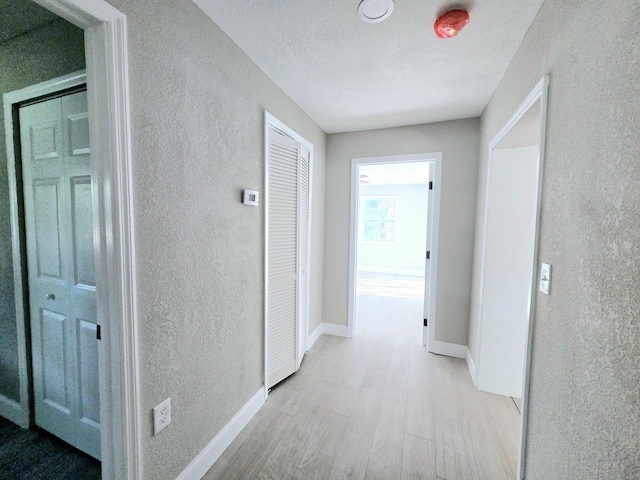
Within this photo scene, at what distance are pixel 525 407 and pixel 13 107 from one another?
312cm

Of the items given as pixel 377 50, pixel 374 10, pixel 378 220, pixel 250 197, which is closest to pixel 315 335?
pixel 250 197

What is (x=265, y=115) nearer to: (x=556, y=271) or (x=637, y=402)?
(x=556, y=271)

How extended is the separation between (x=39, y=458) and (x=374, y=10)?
9.70 ft

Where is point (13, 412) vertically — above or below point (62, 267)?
below

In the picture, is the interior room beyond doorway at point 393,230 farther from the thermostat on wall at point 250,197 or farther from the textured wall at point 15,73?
the textured wall at point 15,73

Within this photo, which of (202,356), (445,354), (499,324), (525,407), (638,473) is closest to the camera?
(638,473)

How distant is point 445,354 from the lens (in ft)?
8.86

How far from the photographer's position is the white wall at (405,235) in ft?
23.0

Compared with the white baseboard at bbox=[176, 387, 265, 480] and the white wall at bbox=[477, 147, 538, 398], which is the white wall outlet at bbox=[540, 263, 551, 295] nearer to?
the white wall at bbox=[477, 147, 538, 398]

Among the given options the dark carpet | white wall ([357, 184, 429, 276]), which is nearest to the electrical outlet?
the dark carpet

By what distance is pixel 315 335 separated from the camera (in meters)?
3.00

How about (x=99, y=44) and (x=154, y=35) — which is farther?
(x=154, y=35)

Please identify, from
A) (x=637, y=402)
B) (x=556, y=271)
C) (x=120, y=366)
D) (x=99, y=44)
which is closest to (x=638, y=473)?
(x=637, y=402)

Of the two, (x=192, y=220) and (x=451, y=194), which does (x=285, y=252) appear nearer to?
(x=192, y=220)
